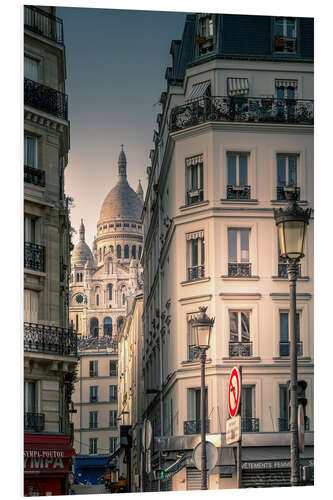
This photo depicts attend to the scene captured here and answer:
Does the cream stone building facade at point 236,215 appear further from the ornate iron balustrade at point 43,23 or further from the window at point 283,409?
the ornate iron balustrade at point 43,23

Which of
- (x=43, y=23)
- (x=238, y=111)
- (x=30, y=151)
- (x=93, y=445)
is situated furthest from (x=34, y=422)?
(x=43, y=23)

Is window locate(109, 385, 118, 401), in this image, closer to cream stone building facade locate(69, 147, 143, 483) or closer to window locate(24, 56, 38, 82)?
cream stone building facade locate(69, 147, 143, 483)

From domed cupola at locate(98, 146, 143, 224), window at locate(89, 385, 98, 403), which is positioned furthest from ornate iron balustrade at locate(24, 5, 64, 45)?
window at locate(89, 385, 98, 403)

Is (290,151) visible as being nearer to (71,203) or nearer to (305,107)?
(305,107)

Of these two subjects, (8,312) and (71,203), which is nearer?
(8,312)

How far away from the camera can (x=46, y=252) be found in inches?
813

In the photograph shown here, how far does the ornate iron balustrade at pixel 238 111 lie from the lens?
19.8m

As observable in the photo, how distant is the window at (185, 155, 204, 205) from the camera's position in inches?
774

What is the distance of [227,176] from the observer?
1980 cm

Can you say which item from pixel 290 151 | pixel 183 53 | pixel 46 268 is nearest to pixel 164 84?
pixel 183 53

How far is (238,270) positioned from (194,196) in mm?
1509

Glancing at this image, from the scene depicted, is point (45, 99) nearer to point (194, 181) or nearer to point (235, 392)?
point (194, 181)

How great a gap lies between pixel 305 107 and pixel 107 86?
11.7 ft

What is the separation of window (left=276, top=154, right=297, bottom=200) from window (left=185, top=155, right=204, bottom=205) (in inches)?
53.1
